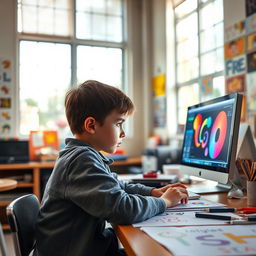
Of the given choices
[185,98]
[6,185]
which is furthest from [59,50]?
[6,185]

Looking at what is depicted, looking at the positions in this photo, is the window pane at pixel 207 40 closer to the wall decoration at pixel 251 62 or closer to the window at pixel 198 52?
the window at pixel 198 52

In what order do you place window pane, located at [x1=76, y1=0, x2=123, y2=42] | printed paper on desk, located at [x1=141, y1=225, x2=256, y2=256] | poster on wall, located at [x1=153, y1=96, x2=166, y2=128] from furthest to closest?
window pane, located at [x1=76, y1=0, x2=123, y2=42]
poster on wall, located at [x1=153, y1=96, x2=166, y2=128]
printed paper on desk, located at [x1=141, y1=225, x2=256, y2=256]

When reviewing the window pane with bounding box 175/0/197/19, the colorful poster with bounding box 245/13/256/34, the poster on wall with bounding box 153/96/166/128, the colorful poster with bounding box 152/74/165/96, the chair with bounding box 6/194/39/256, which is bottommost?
the chair with bounding box 6/194/39/256

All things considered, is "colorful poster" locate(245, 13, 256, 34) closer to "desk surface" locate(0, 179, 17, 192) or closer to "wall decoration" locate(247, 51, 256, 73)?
"wall decoration" locate(247, 51, 256, 73)

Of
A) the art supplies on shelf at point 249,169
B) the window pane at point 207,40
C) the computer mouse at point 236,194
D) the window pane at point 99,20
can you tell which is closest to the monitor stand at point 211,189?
the computer mouse at point 236,194

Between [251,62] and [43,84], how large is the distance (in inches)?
104

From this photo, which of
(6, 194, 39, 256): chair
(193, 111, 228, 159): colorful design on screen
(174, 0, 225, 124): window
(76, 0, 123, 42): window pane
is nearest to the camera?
(6, 194, 39, 256): chair

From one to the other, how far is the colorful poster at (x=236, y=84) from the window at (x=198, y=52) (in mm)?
206

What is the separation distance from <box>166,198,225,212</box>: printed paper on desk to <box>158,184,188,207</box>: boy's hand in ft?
0.06

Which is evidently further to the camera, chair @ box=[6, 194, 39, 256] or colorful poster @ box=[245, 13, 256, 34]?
colorful poster @ box=[245, 13, 256, 34]

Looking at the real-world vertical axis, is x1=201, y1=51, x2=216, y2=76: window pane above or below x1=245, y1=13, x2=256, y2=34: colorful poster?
below

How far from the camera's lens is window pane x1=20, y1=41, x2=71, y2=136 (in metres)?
4.06

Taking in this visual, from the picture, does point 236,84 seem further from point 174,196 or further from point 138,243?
point 138,243

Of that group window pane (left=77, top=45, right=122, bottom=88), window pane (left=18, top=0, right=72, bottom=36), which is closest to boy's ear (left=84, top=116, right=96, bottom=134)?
window pane (left=77, top=45, right=122, bottom=88)
